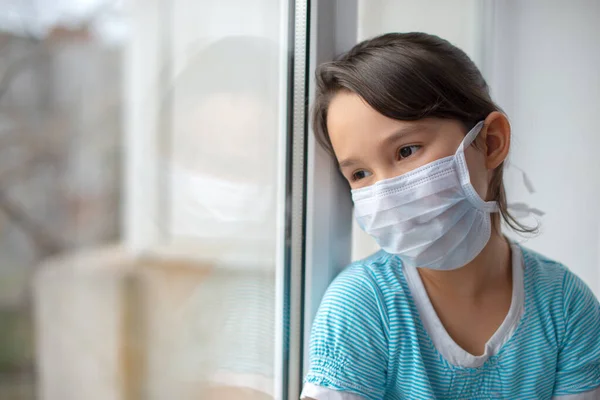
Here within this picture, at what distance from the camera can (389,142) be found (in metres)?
0.96

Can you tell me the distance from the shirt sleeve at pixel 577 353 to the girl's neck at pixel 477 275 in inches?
5.3

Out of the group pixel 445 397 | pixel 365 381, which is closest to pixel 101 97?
pixel 365 381

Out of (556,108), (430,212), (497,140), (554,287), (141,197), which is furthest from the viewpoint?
(556,108)

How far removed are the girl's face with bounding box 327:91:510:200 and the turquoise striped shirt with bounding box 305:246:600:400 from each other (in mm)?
215

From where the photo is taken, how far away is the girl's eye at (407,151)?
968 millimetres

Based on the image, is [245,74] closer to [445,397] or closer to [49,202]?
[49,202]

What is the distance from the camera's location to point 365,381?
3.22 ft

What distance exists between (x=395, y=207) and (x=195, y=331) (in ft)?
1.29

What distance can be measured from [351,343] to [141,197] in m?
0.45

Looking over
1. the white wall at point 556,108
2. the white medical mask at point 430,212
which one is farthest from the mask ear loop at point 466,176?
the white wall at point 556,108

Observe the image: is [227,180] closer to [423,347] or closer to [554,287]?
[423,347]

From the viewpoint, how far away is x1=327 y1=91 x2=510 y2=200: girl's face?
956 millimetres

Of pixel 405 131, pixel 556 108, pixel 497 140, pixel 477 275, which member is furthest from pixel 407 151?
pixel 556 108

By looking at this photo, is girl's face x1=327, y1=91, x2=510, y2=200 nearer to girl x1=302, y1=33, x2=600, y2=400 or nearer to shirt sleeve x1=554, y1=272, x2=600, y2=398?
girl x1=302, y1=33, x2=600, y2=400
